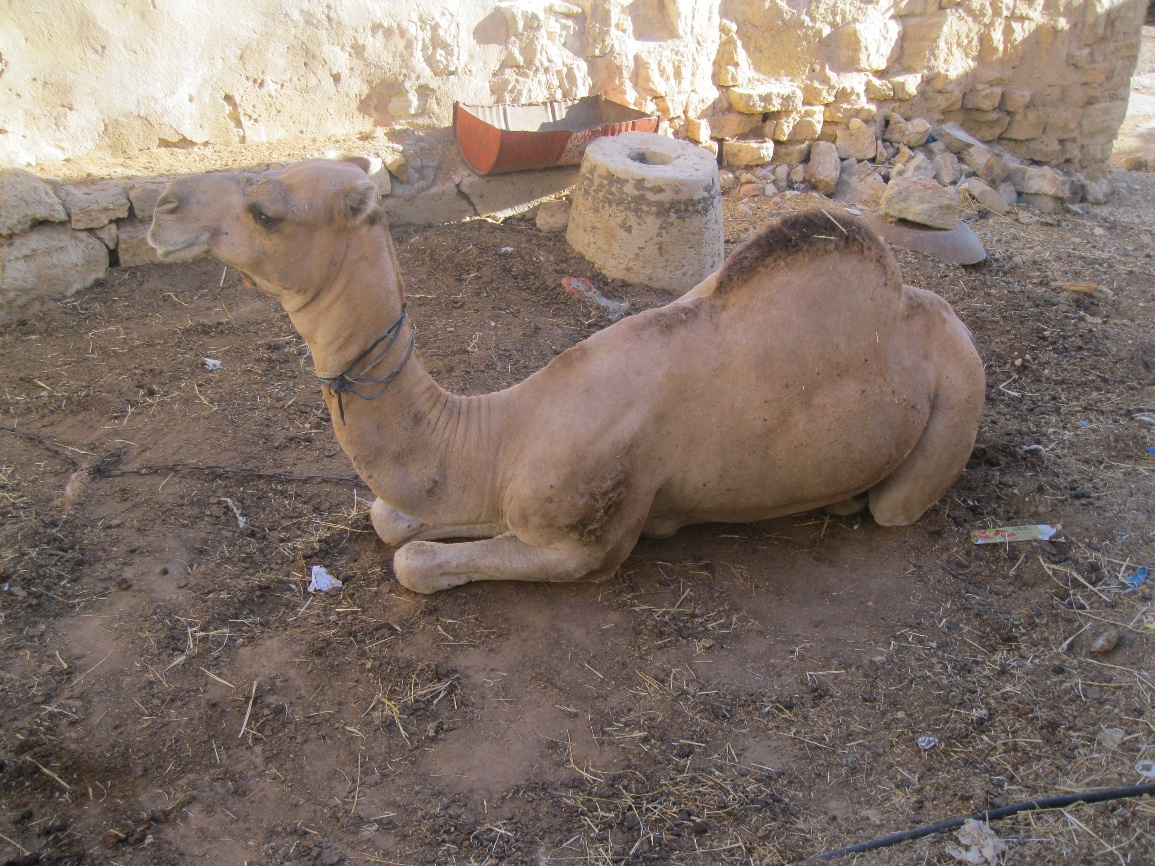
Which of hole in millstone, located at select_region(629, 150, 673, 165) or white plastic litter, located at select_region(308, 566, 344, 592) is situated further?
hole in millstone, located at select_region(629, 150, 673, 165)

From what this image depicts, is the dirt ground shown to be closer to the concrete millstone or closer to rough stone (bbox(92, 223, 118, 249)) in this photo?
rough stone (bbox(92, 223, 118, 249))

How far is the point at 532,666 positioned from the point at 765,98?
736 centimetres

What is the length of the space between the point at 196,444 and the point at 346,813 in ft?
8.20

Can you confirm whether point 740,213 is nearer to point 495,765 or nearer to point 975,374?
point 975,374

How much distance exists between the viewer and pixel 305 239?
2959mm

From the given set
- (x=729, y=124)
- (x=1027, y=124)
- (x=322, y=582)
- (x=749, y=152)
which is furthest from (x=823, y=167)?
(x=322, y=582)

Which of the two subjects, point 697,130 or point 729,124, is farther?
point 729,124

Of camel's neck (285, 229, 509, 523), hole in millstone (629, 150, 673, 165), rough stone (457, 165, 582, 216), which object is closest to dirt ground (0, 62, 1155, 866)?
camel's neck (285, 229, 509, 523)

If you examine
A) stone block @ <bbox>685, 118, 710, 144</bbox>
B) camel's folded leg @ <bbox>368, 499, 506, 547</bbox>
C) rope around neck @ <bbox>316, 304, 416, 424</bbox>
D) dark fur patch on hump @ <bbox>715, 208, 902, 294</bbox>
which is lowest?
camel's folded leg @ <bbox>368, 499, 506, 547</bbox>

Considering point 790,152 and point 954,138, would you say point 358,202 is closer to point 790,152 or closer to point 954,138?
point 790,152

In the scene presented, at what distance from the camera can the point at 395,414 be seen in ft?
11.0

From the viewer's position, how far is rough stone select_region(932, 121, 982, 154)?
9602 mm

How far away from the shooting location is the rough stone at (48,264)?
5.96 m

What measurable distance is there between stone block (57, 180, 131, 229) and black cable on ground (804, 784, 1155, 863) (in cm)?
592
